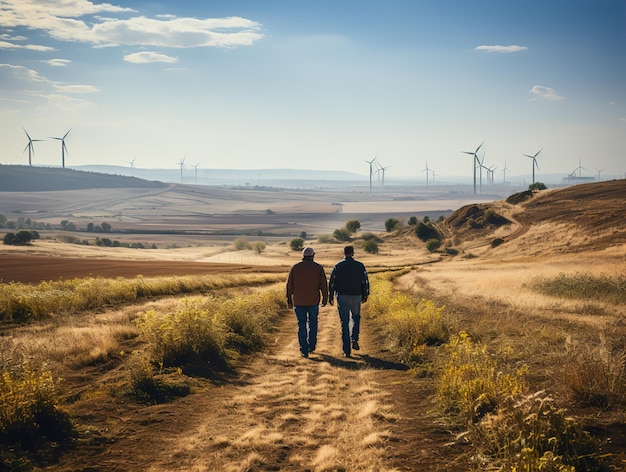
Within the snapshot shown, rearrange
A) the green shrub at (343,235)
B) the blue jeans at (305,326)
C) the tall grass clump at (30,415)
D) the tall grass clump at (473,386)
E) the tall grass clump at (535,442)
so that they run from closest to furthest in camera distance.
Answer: the tall grass clump at (535,442), the tall grass clump at (30,415), the tall grass clump at (473,386), the blue jeans at (305,326), the green shrub at (343,235)

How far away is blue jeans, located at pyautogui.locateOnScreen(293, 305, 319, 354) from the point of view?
12922 millimetres

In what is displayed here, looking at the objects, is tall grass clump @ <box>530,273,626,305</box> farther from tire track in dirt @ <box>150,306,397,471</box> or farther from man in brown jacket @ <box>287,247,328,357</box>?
tire track in dirt @ <box>150,306,397,471</box>

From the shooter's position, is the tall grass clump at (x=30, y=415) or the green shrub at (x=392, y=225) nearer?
the tall grass clump at (x=30, y=415)

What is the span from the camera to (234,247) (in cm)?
12262

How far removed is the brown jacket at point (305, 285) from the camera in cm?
1323

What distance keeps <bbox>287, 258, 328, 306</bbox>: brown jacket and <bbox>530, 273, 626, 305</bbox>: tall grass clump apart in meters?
12.5

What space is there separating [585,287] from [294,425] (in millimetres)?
20863

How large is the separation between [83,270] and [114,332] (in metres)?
30.0

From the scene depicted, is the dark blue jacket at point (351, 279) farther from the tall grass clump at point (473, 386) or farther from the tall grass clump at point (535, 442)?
the tall grass clump at point (535, 442)

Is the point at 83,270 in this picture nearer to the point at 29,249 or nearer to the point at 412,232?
the point at 29,249

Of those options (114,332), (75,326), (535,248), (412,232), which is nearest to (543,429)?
(114,332)

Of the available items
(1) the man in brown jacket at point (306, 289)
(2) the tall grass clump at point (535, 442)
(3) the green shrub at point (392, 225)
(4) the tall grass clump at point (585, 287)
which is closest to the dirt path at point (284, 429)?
(2) the tall grass clump at point (535, 442)

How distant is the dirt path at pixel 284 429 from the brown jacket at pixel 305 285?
2515 mm

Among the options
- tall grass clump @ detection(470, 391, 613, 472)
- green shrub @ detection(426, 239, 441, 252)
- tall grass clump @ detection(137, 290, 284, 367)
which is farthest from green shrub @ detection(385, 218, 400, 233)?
tall grass clump @ detection(470, 391, 613, 472)
